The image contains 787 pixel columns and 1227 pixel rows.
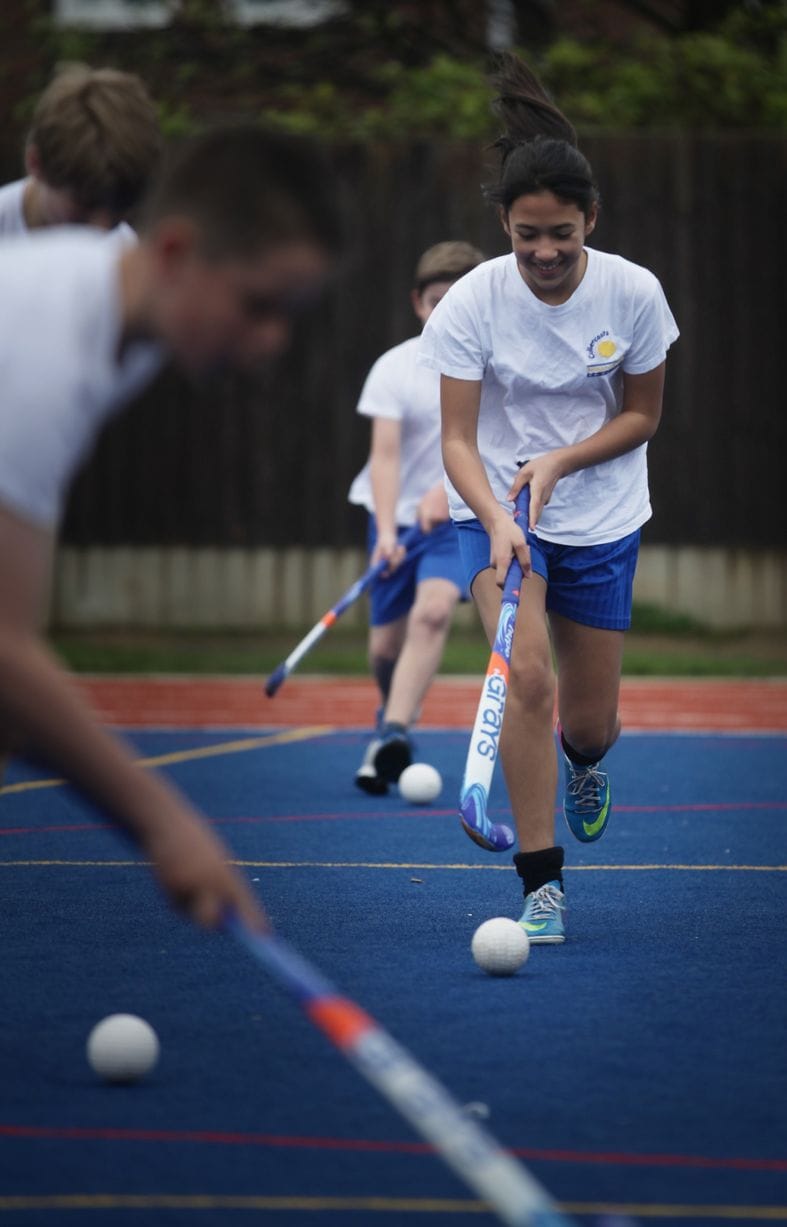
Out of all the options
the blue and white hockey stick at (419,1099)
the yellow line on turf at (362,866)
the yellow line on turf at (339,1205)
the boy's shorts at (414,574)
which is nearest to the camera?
the blue and white hockey stick at (419,1099)

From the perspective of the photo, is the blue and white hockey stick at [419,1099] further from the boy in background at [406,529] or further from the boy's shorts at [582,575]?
the boy in background at [406,529]

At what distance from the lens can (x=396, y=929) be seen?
5.35 metres

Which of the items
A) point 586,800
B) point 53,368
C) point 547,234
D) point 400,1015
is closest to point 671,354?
point 586,800

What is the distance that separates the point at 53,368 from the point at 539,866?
9.49ft

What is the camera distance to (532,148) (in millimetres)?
5023

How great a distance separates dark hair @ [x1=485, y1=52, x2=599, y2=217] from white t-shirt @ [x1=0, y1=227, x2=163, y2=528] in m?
2.45

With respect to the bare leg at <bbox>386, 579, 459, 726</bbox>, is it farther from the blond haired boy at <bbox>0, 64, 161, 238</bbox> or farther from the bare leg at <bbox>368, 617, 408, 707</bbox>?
the blond haired boy at <bbox>0, 64, 161, 238</bbox>

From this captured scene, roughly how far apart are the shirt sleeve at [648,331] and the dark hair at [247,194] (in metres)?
2.63

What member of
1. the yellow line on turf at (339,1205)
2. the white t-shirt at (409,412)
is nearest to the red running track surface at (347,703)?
the white t-shirt at (409,412)

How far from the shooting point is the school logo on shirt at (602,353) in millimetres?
5285

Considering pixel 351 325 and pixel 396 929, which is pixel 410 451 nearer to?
pixel 396 929

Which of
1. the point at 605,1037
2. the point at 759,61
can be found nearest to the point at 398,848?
the point at 605,1037

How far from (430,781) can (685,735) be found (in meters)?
2.84

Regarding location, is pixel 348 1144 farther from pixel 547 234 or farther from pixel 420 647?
pixel 420 647
